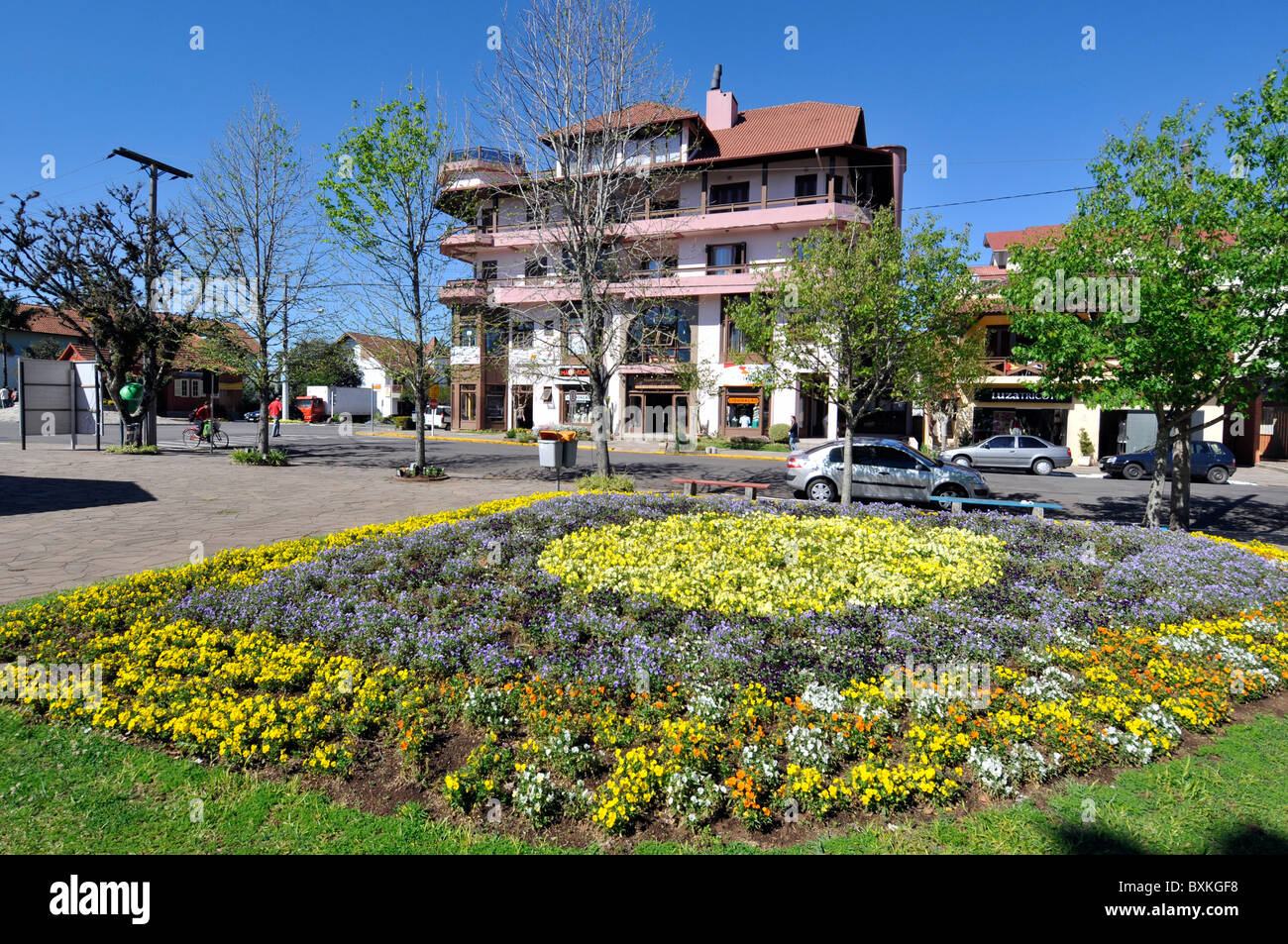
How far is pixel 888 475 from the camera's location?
14.6 m

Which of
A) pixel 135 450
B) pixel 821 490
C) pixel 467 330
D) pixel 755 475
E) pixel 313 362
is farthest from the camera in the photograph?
pixel 135 450

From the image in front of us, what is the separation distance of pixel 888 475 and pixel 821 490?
1.44 meters

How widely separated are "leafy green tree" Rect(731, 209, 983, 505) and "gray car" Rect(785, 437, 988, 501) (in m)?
1.98

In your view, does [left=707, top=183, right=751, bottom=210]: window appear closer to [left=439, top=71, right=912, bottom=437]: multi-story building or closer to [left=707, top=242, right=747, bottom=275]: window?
[left=439, top=71, right=912, bottom=437]: multi-story building

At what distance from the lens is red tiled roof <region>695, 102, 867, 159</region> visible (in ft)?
111

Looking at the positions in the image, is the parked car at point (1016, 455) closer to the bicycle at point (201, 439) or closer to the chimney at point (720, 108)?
the chimney at point (720, 108)

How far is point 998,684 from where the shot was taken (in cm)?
502

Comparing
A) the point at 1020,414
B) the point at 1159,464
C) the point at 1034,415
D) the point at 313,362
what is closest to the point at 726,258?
the point at 1020,414

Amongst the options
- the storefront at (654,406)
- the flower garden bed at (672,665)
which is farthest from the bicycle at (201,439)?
the flower garden bed at (672,665)

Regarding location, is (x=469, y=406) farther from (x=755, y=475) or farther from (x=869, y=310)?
(x=869, y=310)

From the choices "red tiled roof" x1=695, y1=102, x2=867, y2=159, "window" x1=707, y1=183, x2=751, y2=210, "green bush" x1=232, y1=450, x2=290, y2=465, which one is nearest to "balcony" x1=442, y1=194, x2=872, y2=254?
"window" x1=707, y1=183, x2=751, y2=210

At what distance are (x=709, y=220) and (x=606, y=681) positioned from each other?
3377 centimetres
